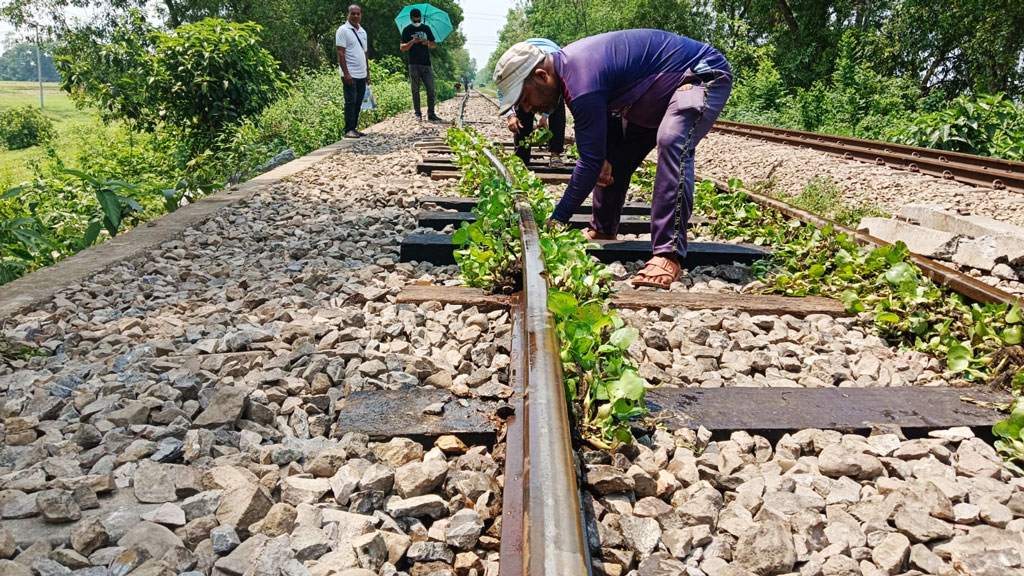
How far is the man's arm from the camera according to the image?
3.13 meters

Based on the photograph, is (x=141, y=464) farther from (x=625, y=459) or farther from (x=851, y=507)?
(x=851, y=507)

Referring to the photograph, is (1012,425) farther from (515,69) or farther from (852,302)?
(515,69)

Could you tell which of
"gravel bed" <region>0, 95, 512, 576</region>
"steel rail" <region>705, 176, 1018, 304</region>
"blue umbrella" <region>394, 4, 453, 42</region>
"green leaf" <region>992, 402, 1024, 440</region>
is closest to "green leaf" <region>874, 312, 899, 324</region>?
"steel rail" <region>705, 176, 1018, 304</region>

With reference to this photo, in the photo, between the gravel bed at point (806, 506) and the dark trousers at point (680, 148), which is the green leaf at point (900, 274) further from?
the gravel bed at point (806, 506)

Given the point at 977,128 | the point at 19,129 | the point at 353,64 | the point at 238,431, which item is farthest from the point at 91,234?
the point at 19,129

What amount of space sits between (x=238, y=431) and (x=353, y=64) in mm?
8618

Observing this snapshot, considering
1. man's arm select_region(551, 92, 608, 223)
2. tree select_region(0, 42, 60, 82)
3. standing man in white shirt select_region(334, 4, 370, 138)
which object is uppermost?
tree select_region(0, 42, 60, 82)

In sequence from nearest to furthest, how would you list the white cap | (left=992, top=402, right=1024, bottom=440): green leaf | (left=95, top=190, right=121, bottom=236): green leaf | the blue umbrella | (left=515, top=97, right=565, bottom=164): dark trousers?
(left=992, top=402, right=1024, bottom=440): green leaf → the white cap → (left=95, top=190, right=121, bottom=236): green leaf → (left=515, top=97, right=565, bottom=164): dark trousers → the blue umbrella

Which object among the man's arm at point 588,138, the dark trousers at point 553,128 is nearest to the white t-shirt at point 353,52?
the dark trousers at point 553,128

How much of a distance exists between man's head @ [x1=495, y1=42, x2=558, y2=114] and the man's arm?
14 centimetres

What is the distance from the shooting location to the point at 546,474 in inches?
49.4

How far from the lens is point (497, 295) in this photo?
2.87 meters

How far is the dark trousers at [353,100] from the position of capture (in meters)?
10.0

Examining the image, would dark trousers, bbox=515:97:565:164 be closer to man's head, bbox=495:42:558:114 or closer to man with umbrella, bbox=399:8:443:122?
man's head, bbox=495:42:558:114
